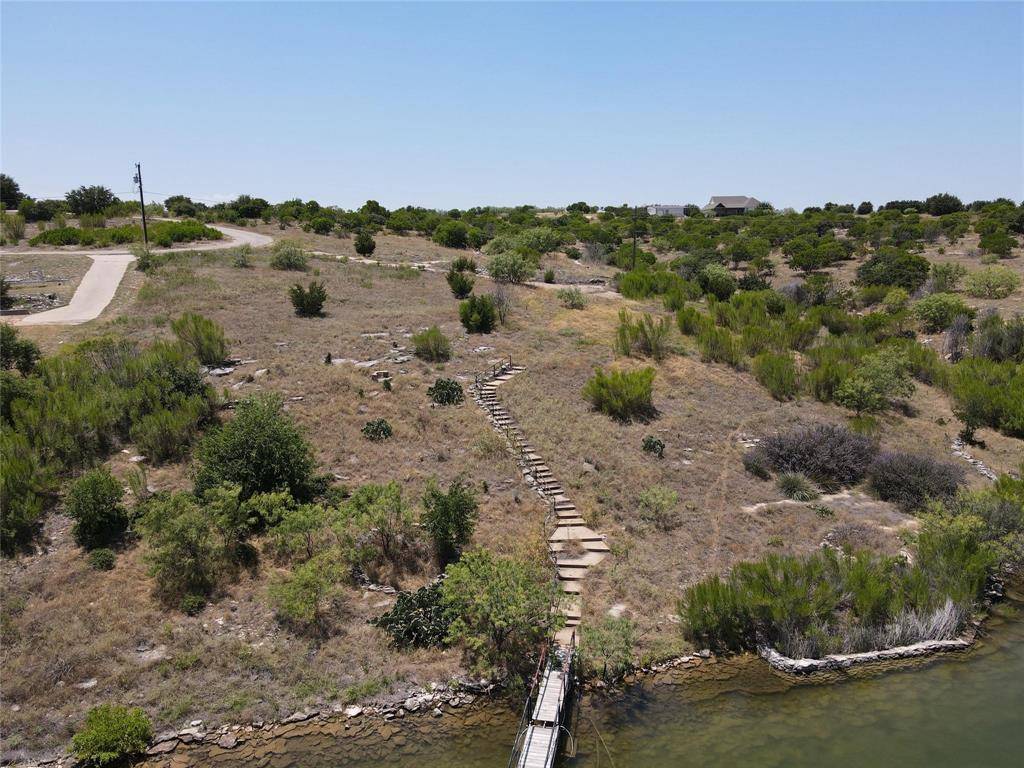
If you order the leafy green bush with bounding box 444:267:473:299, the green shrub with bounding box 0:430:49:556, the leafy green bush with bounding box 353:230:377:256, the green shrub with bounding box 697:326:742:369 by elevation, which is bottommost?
the green shrub with bounding box 0:430:49:556

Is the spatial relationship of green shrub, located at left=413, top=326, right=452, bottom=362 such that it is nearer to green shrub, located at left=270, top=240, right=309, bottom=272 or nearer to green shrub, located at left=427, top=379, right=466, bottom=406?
green shrub, located at left=427, top=379, right=466, bottom=406

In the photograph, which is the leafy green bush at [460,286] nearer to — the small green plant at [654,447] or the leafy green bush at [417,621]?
the small green plant at [654,447]

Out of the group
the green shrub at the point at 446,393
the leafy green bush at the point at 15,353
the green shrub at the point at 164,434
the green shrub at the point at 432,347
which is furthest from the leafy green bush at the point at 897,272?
the leafy green bush at the point at 15,353

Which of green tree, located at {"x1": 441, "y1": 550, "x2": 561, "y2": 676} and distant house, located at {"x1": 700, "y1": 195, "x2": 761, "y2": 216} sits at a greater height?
distant house, located at {"x1": 700, "y1": 195, "x2": 761, "y2": 216}

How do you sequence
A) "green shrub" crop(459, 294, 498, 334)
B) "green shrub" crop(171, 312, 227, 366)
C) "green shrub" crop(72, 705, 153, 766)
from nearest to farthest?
"green shrub" crop(72, 705, 153, 766) → "green shrub" crop(171, 312, 227, 366) → "green shrub" crop(459, 294, 498, 334)

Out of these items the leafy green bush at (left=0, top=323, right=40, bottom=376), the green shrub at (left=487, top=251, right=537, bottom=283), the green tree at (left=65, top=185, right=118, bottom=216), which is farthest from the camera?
the green tree at (left=65, top=185, right=118, bottom=216)

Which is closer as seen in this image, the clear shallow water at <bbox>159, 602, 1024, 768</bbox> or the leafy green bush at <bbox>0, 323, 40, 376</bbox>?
the clear shallow water at <bbox>159, 602, 1024, 768</bbox>

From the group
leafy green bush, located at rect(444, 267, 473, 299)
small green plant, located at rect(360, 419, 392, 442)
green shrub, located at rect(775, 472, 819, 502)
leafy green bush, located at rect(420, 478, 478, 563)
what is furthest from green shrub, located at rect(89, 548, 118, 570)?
leafy green bush, located at rect(444, 267, 473, 299)
